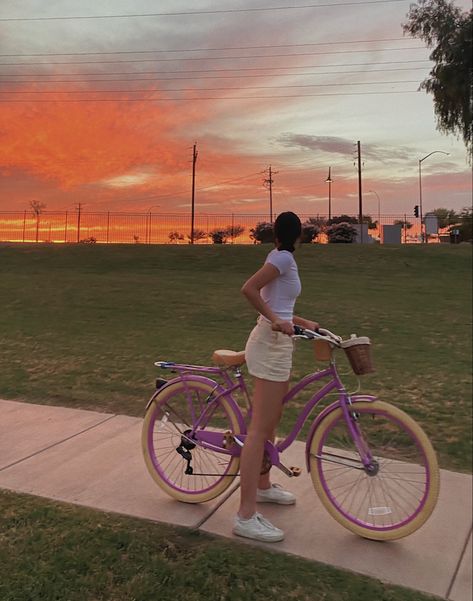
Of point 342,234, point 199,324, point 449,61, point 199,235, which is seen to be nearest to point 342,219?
point 342,234

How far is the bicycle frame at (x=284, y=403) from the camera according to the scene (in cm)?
308

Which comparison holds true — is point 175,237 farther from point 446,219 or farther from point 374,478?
point 374,478

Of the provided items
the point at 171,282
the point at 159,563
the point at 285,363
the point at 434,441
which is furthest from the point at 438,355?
the point at 171,282

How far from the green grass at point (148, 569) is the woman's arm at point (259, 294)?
3.92 ft

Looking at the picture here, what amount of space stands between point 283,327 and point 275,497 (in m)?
1.25

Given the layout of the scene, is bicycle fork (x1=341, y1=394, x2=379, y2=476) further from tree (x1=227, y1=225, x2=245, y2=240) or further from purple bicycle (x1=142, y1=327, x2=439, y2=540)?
tree (x1=227, y1=225, x2=245, y2=240)

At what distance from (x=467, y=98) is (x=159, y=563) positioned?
2375 cm

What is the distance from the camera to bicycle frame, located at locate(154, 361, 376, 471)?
3.08 meters

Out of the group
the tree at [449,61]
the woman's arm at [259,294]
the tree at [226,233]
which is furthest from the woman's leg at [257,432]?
the tree at [226,233]

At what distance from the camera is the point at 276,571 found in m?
2.71

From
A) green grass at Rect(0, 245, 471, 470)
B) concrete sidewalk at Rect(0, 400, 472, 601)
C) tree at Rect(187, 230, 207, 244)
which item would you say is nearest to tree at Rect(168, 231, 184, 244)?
tree at Rect(187, 230, 207, 244)

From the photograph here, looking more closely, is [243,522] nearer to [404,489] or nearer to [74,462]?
[404,489]

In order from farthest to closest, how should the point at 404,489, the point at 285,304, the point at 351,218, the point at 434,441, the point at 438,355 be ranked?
the point at 351,218 → the point at 438,355 → the point at 434,441 → the point at 404,489 → the point at 285,304

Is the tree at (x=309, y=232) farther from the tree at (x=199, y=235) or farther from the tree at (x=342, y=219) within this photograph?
the tree at (x=199, y=235)
